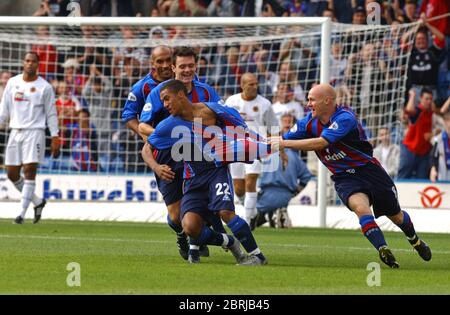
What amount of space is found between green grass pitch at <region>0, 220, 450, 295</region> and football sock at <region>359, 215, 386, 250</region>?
10.3 inches

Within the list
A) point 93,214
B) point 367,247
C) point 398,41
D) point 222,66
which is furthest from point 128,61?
point 367,247

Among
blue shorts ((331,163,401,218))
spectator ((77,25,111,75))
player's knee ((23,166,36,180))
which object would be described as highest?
spectator ((77,25,111,75))

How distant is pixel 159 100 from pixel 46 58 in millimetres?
10779

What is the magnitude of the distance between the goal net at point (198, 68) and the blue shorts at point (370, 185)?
325 inches

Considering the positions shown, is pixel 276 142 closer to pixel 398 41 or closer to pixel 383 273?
pixel 383 273

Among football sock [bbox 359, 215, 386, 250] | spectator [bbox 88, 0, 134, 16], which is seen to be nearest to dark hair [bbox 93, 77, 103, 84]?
spectator [bbox 88, 0, 134, 16]

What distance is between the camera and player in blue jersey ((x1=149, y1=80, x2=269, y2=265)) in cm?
1080

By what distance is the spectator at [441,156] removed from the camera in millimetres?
20531

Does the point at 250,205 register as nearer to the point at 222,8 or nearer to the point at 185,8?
the point at 185,8

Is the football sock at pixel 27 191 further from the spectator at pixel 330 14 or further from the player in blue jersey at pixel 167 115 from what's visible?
the spectator at pixel 330 14

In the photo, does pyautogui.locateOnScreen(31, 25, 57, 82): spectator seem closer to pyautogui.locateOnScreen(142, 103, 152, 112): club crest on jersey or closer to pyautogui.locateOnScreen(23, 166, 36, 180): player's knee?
pyautogui.locateOnScreen(23, 166, 36, 180): player's knee

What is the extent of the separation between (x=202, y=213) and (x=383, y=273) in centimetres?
182

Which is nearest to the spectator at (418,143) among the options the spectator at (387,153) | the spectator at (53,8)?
the spectator at (387,153)

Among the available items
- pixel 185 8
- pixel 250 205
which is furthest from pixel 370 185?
pixel 185 8
